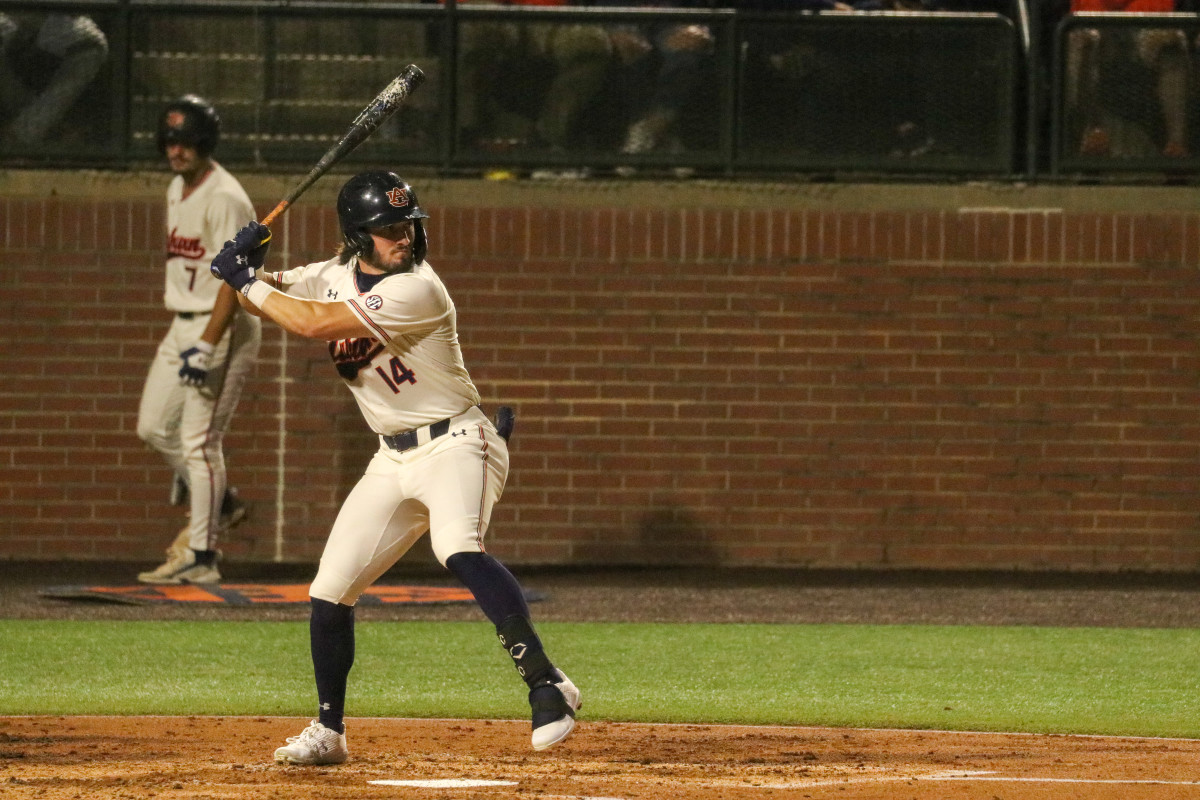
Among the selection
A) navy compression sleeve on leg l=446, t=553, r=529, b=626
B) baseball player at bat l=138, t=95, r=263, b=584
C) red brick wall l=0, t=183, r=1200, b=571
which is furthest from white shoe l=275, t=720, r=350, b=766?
red brick wall l=0, t=183, r=1200, b=571

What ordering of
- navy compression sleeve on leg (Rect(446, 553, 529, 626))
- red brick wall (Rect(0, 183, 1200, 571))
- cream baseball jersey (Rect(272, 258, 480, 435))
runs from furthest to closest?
red brick wall (Rect(0, 183, 1200, 571)) → cream baseball jersey (Rect(272, 258, 480, 435)) → navy compression sleeve on leg (Rect(446, 553, 529, 626))

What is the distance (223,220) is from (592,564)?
327 centimetres

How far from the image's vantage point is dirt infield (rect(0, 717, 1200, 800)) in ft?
17.9

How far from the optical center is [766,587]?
1084 centimetres

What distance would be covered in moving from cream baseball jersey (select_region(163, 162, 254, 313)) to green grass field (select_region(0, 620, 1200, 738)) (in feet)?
6.24

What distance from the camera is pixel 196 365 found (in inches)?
376

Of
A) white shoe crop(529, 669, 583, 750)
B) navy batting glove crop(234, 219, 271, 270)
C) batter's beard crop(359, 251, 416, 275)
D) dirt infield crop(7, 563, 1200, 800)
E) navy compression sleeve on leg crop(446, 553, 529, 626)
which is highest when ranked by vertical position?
navy batting glove crop(234, 219, 271, 270)

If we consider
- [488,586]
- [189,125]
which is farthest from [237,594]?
[488,586]

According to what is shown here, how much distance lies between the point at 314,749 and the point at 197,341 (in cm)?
440

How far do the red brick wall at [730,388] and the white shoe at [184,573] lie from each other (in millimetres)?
1304

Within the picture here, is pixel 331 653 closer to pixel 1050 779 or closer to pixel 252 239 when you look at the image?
pixel 252 239

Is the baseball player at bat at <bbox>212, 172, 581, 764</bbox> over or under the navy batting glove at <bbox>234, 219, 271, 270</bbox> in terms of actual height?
under

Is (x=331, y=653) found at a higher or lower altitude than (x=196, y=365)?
lower

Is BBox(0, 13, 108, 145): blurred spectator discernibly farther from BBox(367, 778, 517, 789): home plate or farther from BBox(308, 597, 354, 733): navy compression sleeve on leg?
BBox(367, 778, 517, 789): home plate
